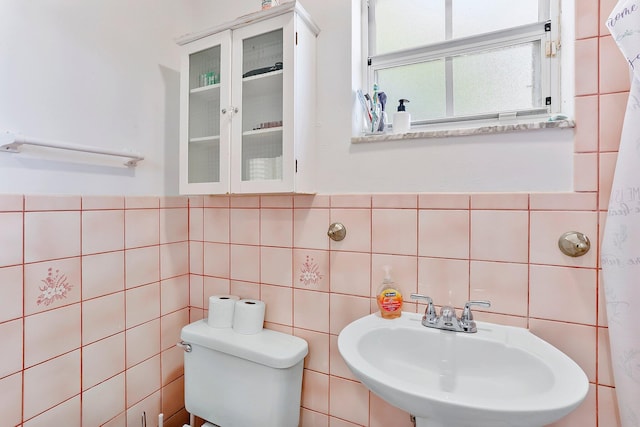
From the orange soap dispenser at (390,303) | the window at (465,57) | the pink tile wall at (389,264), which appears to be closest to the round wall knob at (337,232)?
the pink tile wall at (389,264)

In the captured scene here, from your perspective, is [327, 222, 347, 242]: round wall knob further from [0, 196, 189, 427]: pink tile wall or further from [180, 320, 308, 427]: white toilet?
[0, 196, 189, 427]: pink tile wall

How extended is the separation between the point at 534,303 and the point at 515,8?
1.00m

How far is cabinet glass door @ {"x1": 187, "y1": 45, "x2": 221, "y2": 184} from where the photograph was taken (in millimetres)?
1244

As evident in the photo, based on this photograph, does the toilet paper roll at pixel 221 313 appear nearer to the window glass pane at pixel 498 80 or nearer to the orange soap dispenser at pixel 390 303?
the orange soap dispenser at pixel 390 303

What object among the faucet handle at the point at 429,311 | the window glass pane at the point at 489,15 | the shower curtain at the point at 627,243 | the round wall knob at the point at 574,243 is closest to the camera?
the shower curtain at the point at 627,243

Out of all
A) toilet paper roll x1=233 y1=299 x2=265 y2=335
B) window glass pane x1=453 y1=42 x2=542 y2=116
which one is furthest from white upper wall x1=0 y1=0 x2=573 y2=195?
toilet paper roll x1=233 y1=299 x2=265 y2=335

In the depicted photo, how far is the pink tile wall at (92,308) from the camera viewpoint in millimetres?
944

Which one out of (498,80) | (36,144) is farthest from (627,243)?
(36,144)

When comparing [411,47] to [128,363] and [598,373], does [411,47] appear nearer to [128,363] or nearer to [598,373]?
[598,373]

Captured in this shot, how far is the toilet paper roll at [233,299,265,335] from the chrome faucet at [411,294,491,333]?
24.4 inches

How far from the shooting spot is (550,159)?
906mm

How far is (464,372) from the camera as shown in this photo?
2.97 ft

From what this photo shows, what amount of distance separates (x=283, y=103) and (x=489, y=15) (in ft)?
2.65

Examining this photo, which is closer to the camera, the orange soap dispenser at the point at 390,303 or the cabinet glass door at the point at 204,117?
the orange soap dispenser at the point at 390,303
